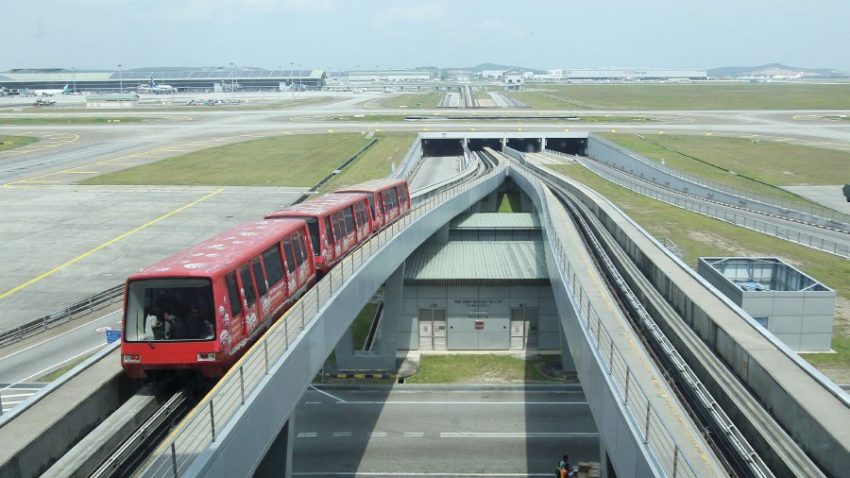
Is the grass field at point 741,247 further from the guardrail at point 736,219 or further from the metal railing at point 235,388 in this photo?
the metal railing at point 235,388

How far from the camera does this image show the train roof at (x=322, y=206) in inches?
835

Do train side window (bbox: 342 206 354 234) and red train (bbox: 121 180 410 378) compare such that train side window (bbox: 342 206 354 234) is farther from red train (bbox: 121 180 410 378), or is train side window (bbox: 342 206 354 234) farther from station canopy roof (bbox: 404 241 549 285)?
station canopy roof (bbox: 404 241 549 285)

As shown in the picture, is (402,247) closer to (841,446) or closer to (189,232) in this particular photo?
(841,446)

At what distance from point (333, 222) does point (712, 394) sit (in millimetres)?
13061

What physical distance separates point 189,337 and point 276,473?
5.27 meters

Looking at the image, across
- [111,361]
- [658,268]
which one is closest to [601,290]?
[658,268]

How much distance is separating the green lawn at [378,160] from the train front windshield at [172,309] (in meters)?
48.1

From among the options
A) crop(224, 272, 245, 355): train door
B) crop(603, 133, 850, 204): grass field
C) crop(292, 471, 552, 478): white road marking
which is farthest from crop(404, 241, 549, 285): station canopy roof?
crop(603, 133, 850, 204): grass field

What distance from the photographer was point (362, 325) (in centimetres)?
3631

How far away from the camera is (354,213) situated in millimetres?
25250

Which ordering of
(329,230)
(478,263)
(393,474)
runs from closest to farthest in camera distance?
(393,474), (329,230), (478,263)

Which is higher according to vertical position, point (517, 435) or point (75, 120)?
point (75, 120)

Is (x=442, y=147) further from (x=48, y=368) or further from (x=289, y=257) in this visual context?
(x=289, y=257)

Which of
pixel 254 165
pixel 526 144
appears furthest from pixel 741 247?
pixel 526 144
